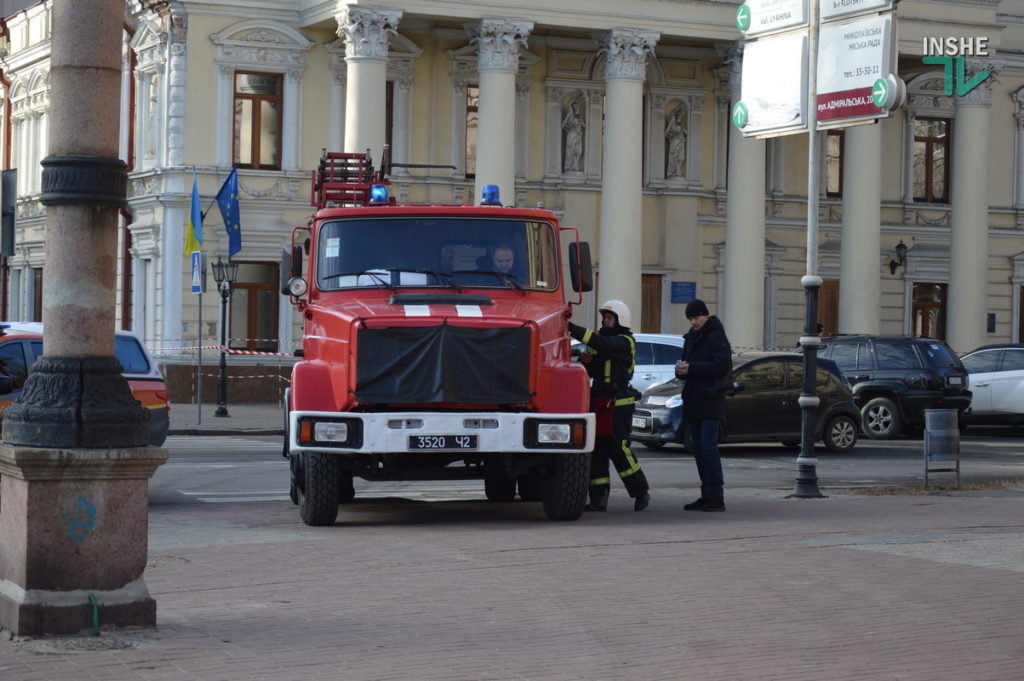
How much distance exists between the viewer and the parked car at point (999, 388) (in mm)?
32312

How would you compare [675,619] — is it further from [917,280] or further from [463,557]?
[917,280]

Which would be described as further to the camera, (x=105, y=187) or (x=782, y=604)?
(x=782, y=604)

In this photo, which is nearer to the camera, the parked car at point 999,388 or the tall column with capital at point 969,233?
the parked car at point 999,388

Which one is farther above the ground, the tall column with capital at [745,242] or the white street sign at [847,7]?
the white street sign at [847,7]

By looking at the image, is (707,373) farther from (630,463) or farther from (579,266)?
(579,266)

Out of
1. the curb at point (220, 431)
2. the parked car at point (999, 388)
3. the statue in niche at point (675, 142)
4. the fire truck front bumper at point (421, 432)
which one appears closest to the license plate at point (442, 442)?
the fire truck front bumper at point (421, 432)

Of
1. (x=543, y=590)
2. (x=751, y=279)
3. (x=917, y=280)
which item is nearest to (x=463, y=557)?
(x=543, y=590)

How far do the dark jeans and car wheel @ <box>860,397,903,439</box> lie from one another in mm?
15506

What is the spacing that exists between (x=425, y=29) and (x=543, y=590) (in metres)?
33.8

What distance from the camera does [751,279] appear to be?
1688 inches

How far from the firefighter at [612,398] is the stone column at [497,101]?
24.4 metres

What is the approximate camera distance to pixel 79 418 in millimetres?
8492

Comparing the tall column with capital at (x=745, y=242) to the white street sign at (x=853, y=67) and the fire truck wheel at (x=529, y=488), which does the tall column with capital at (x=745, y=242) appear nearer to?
the white street sign at (x=853, y=67)

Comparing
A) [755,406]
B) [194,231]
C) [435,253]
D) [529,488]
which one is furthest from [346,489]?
[194,231]
